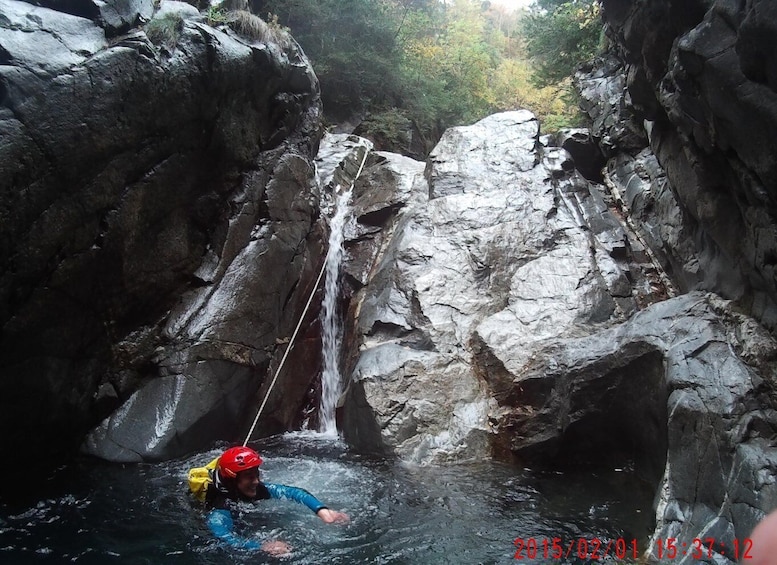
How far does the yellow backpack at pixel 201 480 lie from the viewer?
5145mm

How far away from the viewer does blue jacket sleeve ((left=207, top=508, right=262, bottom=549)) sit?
457 centimetres

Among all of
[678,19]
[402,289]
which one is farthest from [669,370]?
[402,289]

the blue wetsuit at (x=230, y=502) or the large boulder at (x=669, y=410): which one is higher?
the large boulder at (x=669, y=410)

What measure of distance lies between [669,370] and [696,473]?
110cm

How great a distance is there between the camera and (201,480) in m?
5.18

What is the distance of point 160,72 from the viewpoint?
281 inches

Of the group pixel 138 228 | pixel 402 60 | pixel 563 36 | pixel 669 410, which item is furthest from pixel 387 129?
pixel 669 410

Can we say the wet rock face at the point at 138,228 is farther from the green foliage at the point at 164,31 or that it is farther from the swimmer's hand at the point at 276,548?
the swimmer's hand at the point at 276,548

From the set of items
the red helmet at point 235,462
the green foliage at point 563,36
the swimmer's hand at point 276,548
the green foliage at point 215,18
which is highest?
the green foliage at point 563,36

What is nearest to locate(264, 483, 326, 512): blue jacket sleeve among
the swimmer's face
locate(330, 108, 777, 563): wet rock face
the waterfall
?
the swimmer's face

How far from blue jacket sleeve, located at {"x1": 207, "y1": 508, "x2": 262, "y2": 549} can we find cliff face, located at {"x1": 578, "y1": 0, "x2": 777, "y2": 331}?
5093mm

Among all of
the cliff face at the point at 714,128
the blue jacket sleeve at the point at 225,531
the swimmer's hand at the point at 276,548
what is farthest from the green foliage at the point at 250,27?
the swimmer's hand at the point at 276,548

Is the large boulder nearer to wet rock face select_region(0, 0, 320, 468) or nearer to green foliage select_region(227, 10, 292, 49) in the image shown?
wet rock face select_region(0, 0, 320, 468)

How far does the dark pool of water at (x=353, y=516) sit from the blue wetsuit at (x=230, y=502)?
0.46 ft
